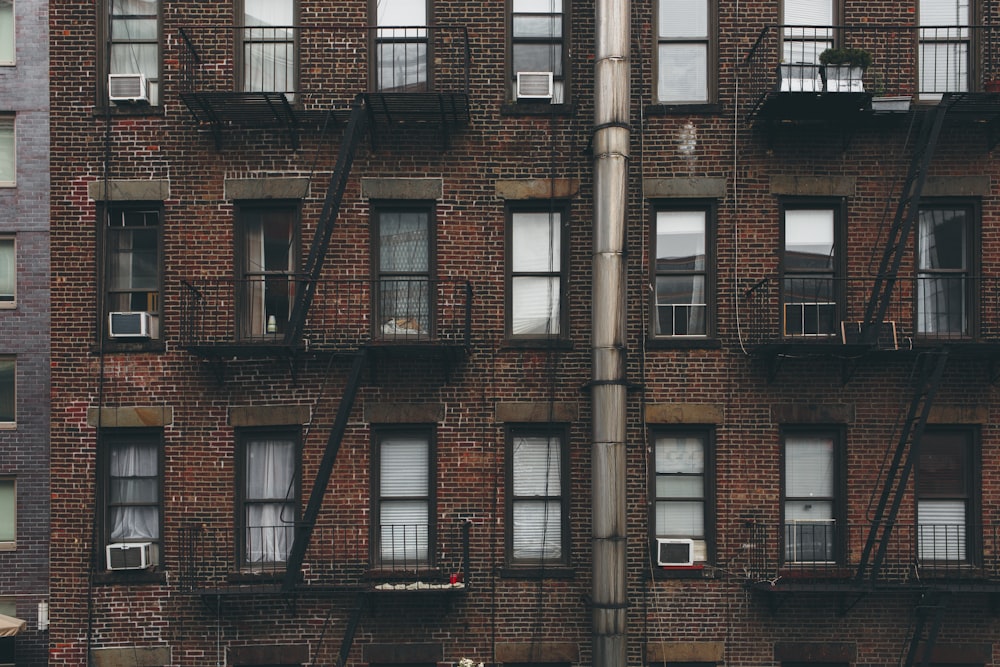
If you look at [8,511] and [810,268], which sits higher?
[810,268]

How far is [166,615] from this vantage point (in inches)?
506

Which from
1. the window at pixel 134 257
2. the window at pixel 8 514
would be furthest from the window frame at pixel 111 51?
the window at pixel 8 514

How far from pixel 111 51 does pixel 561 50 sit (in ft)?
21.2

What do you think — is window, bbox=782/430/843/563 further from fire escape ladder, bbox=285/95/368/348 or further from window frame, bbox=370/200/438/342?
fire escape ladder, bbox=285/95/368/348

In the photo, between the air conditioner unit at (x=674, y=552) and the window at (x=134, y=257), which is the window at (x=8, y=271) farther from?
the air conditioner unit at (x=674, y=552)

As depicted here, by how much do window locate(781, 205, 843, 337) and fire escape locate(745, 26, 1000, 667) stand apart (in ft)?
0.50

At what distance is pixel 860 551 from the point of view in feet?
41.9

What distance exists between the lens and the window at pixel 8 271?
783 inches

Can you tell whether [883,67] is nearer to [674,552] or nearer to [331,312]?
[674,552]

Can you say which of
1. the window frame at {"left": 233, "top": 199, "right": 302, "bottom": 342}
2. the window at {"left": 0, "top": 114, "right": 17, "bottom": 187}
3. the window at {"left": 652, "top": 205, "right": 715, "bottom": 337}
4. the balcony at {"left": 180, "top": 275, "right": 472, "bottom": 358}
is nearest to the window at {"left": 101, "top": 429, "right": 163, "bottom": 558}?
the balcony at {"left": 180, "top": 275, "right": 472, "bottom": 358}

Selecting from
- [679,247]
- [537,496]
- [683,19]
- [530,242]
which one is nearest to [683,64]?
[683,19]

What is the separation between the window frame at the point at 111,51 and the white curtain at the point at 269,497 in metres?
5.18

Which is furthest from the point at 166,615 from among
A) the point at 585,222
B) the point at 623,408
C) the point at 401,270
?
the point at 585,222

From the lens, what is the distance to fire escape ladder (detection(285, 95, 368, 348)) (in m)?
12.3
